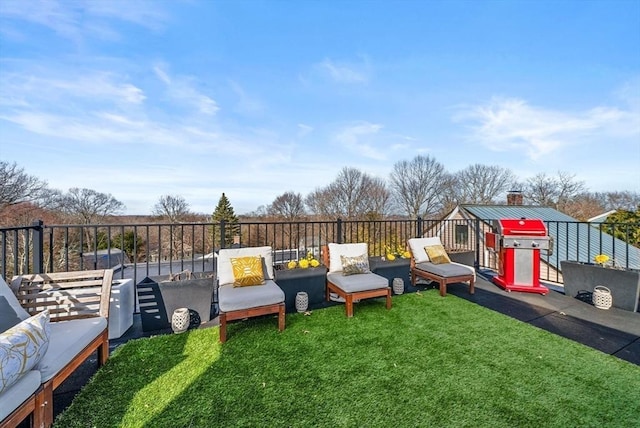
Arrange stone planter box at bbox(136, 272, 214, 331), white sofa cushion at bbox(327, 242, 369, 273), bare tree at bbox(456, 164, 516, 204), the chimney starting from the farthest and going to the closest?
bare tree at bbox(456, 164, 516, 204) < the chimney < white sofa cushion at bbox(327, 242, 369, 273) < stone planter box at bbox(136, 272, 214, 331)

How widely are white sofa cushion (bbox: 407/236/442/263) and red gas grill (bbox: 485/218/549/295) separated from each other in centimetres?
104

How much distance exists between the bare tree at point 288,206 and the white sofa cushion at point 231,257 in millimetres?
21738

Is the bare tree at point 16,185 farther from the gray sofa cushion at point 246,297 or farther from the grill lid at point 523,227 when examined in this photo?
the grill lid at point 523,227

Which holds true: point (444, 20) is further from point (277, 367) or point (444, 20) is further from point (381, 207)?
point (381, 207)

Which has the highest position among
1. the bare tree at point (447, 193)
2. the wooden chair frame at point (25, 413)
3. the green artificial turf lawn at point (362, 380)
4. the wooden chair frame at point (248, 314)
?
the bare tree at point (447, 193)

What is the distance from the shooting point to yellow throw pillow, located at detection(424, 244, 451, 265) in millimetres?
4395

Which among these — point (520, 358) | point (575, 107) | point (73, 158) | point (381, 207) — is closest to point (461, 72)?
point (575, 107)

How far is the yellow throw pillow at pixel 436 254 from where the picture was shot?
14.4 ft

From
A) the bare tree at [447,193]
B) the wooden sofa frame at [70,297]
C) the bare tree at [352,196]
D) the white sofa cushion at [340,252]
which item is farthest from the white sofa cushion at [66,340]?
the bare tree at [447,193]

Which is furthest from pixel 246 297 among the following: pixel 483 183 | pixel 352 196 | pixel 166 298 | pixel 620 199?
pixel 620 199

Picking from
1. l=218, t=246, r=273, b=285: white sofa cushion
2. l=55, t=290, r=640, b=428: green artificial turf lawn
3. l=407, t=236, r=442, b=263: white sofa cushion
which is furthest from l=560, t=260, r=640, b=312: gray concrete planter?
l=218, t=246, r=273, b=285: white sofa cushion

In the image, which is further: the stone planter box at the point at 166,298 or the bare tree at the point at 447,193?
the bare tree at the point at 447,193

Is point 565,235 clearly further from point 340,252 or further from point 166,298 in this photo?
point 166,298

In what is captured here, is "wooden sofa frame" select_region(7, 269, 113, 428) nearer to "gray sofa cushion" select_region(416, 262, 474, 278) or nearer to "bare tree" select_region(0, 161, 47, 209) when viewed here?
"gray sofa cushion" select_region(416, 262, 474, 278)
